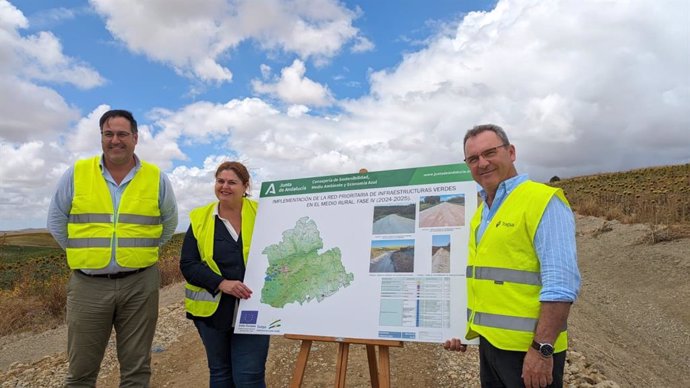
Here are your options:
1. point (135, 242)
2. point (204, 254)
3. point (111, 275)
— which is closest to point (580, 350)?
point (204, 254)

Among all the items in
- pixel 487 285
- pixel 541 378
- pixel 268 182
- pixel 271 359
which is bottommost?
pixel 271 359

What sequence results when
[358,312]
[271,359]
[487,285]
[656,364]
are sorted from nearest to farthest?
[487,285] < [358,312] < [271,359] < [656,364]

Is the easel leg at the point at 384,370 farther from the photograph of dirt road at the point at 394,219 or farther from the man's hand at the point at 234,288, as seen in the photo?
the man's hand at the point at 234,288

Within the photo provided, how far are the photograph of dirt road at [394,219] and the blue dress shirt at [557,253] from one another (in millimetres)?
1289

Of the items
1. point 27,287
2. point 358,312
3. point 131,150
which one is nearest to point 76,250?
point 131,150

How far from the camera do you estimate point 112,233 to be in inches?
158

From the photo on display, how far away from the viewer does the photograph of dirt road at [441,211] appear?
3.60 meters

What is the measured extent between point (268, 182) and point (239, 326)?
139 cm

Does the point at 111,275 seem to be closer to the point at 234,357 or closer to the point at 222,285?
the point at 222,285

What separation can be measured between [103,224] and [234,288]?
129 centimetres

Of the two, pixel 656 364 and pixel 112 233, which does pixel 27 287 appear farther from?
pixel 656 364

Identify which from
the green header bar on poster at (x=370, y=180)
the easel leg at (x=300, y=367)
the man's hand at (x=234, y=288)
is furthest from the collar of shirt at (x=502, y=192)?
the man's hand at (x=234, y=288)

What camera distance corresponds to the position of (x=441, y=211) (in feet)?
12.1

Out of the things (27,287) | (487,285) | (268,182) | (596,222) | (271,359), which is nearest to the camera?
(487,285)
